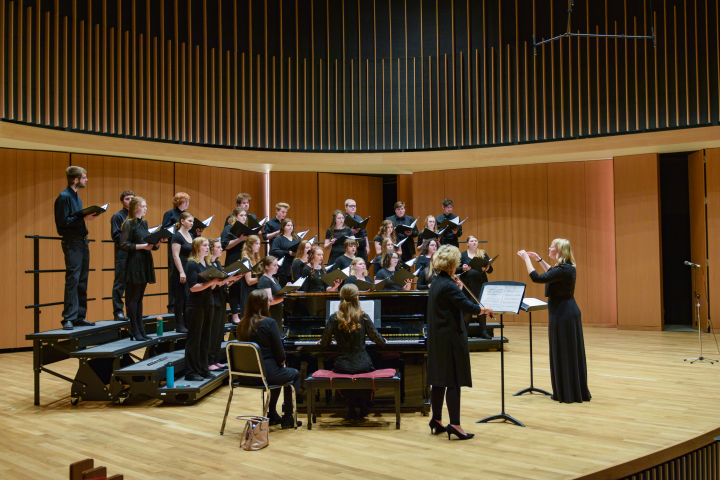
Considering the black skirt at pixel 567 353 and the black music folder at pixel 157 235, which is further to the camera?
the black music folder at pixel 157 235

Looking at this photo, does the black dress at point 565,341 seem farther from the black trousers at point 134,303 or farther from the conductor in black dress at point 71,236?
the conductor in black dress at point 71,236

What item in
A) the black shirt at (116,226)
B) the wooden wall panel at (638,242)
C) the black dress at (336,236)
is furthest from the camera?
the wooden wall panel at (638,242)

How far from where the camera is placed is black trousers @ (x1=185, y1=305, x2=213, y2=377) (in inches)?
205

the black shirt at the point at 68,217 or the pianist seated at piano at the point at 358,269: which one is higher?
the black shirt at the point at 68,217

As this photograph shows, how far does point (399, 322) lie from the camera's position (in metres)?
5.16

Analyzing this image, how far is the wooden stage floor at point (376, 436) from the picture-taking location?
3.55 metres

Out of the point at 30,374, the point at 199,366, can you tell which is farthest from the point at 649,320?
the point at 30,374

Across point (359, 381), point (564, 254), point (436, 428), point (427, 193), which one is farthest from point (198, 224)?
point (427, 193)

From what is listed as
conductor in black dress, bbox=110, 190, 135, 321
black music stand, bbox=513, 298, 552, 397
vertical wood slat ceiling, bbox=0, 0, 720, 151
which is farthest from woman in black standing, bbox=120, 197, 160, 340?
black music stand, bbox=513, 298, 552, 397

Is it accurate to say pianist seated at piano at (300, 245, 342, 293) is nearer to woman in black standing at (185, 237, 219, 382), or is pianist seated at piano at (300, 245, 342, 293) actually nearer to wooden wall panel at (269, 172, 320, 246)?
woman in black standing at (185, 237, 219, 382)

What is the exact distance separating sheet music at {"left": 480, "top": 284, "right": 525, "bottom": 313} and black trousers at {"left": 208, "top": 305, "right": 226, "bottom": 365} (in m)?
2.43

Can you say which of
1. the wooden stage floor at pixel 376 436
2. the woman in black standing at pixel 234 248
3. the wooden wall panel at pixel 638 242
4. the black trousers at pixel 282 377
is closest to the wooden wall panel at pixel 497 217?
the wooden wall panel at pixel 638 242

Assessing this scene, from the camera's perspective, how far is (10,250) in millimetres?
8008

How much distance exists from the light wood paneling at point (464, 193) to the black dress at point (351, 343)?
638 cm
